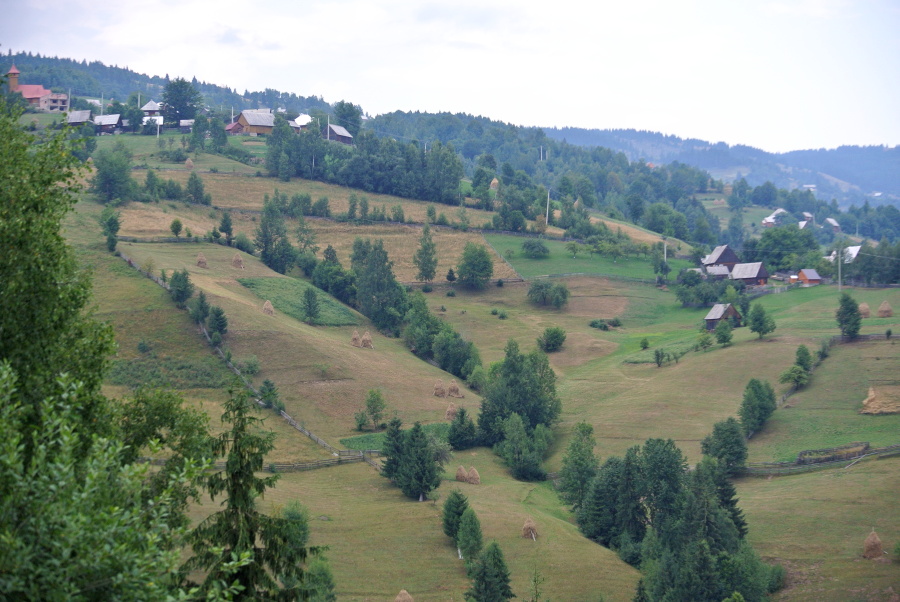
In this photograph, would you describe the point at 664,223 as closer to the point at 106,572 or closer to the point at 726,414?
the point at 726,414

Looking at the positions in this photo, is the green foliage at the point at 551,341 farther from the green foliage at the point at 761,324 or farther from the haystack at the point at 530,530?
the haystack at the point at 530,530

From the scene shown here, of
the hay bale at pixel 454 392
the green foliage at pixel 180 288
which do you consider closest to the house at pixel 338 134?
the green foliage at pixel 180 288

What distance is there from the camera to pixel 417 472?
186 ft

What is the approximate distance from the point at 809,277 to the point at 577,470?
67288 millimetres

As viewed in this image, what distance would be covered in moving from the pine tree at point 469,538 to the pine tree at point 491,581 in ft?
13.7

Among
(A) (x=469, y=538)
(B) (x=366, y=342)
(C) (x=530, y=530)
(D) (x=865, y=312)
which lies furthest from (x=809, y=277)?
(A) (x=469, y=538)

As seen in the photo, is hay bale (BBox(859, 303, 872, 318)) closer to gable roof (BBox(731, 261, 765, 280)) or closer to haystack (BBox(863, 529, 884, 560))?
gable roof (BBox(731, 261, 765, 280))

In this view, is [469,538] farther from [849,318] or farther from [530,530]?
[849,318]

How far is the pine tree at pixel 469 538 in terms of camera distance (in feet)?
→ 151

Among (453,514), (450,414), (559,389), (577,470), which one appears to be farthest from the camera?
(559,389)

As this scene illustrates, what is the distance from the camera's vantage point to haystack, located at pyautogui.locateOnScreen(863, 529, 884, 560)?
45.9 meters

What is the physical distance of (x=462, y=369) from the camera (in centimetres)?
8956

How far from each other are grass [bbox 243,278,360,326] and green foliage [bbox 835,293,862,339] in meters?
50.6

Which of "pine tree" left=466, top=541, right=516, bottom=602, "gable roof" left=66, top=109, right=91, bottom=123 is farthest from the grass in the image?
"gable roof" left=66, top=109, right=91, bottom=123
